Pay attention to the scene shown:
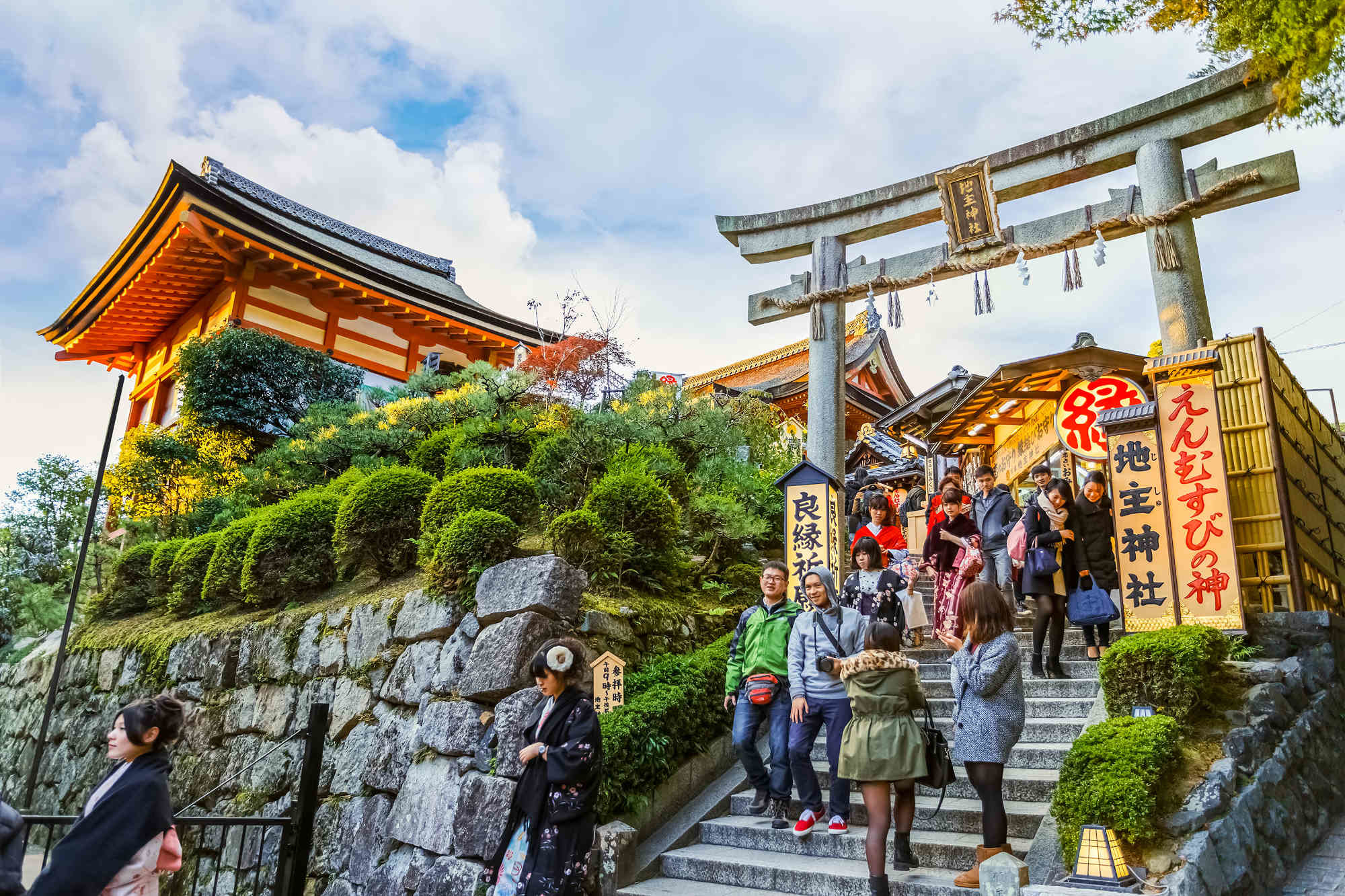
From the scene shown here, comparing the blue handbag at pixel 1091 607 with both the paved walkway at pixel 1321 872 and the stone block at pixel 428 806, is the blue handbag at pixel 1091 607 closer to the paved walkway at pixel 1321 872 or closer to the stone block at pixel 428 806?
the paved walkway at pixel 1321 872

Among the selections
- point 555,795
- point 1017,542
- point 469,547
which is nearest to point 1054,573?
point 1017,542

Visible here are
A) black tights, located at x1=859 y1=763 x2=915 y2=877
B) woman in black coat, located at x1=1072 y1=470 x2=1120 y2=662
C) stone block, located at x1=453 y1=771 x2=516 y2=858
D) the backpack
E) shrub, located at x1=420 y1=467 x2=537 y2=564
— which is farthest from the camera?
shrub, located at x1=420 y1=467 x2=537 y2=564

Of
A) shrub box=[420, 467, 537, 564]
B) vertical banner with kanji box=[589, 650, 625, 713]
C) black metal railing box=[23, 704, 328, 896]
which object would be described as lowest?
black metal railing box=[23, 704, 328, 896]

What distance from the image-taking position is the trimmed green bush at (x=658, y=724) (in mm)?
6160

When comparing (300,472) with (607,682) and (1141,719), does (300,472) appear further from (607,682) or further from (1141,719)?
(1141,719)

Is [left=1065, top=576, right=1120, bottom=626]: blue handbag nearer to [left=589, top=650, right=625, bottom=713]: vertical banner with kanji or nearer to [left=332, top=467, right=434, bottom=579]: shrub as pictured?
[left=589, top=650, right=625, bottom=713]: vertical banner with kanji

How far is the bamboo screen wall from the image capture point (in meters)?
7.12

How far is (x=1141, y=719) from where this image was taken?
16.4ft

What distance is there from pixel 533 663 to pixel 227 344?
1419 cm

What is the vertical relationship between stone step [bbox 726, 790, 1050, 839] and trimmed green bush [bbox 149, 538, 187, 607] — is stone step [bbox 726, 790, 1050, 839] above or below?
below

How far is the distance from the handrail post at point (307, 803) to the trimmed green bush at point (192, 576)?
5761 millimetres

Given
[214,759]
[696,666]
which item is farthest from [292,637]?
[696,666]

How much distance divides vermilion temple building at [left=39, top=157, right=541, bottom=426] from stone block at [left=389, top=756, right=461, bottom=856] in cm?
1340

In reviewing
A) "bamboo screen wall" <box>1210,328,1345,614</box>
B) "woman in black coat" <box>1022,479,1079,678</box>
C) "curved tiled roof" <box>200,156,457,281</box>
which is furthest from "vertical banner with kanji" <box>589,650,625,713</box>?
"curved tiled roof" <box>200,156,457,281</box>
